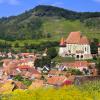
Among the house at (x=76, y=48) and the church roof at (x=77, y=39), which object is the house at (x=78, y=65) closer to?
the house at (x=76, y=48)

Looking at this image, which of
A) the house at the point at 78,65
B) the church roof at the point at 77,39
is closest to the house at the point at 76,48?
the church roof at the point at 77,39

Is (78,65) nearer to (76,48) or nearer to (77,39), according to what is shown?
(76,48)

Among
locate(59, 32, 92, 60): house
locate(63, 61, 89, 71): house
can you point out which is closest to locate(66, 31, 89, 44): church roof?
locate(59, 32, 92, 60): house

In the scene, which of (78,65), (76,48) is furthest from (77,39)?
(78,65)

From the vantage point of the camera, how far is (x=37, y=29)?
192375 millimetres

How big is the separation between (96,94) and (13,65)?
78189 millimetres

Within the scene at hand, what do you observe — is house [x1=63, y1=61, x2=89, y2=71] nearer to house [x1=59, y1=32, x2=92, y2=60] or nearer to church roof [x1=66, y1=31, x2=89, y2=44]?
house [x1=59, y1=32, x2=92, y2=60]

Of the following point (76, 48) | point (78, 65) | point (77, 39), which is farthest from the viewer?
point (77, 39)

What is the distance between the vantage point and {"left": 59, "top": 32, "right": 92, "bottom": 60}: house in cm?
12069

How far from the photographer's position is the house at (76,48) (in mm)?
120688

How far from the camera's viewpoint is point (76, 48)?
414ft

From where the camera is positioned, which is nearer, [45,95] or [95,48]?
[45,95]

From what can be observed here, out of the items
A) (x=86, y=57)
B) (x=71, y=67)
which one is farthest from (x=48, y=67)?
(x=86, y=57)

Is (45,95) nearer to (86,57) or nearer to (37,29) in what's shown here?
(86,57)
